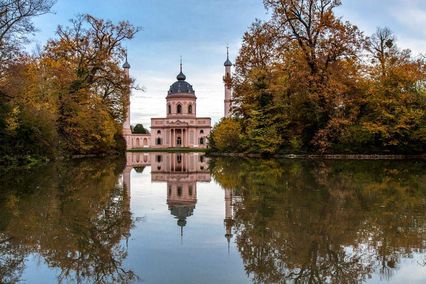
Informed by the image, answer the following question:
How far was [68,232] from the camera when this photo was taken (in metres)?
6.99

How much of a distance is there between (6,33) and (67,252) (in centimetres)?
2040

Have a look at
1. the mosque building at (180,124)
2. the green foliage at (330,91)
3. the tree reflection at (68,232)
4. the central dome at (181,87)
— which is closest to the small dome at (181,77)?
the central dome at (181,87)

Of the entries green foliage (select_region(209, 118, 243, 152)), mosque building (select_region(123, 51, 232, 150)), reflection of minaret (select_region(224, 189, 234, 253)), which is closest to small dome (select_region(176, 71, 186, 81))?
mosque building (select_region(123, 51, 232, 150))

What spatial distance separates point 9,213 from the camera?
28.2 feet

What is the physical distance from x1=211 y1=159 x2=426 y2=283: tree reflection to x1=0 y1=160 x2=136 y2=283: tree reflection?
1717 mm

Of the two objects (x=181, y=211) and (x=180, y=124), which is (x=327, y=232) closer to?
(x=181, y=211)

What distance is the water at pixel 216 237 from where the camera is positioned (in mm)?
5027

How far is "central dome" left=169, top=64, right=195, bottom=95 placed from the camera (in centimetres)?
10681

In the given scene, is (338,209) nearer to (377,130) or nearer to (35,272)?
(35,272)

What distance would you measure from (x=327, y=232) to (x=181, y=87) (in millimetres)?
101429

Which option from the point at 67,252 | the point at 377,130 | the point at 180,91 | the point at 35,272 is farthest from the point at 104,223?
the point at 180,91

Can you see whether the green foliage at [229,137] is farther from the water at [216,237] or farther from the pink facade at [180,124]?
the pink facade at [180,124]

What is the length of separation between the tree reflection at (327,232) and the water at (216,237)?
0.05 ft

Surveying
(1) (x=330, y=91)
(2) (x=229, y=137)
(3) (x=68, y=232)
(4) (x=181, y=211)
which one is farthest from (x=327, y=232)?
(2) (x=229, y=137)
